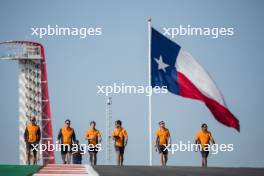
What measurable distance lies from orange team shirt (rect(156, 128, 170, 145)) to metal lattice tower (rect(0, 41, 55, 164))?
68121 mm

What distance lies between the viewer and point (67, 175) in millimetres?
23719

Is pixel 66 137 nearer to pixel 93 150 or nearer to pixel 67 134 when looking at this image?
pixel 67 134

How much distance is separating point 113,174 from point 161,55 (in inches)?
407

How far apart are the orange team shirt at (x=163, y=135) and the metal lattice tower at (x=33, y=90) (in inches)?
2682

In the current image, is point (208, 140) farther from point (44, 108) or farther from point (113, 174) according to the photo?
point (44, 108)

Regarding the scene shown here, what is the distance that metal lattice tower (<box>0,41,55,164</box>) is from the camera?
100 meters

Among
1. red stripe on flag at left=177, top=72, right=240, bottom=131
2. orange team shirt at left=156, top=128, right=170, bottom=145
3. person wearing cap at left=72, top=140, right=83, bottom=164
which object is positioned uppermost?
red stripe on flag at left=177, top=72, right=240, bottom=131

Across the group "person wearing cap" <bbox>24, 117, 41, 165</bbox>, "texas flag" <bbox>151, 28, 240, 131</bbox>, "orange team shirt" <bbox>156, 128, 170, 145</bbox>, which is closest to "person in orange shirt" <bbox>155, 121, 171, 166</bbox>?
"orange team shirt" <bbox>156, 128, 170, 145</bbox>

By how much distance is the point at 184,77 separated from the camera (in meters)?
32.8

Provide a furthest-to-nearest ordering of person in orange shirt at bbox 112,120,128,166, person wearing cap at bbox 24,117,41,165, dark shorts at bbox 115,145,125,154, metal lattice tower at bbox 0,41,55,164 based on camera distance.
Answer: metal lattice tower at bbox 0,41,55,164, person wearing cap at bbox 24,117,41,165, dark shorts at bbox 115,145,125,154, person in orange shirt at bbox 112,120,128,166

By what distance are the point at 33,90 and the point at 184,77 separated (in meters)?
71.5

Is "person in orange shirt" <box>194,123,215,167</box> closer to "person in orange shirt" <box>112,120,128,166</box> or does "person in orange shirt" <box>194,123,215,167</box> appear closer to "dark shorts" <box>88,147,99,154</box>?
"person in orange shirt" <box>112,120,128,166</box>

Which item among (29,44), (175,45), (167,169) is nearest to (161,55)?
(175,45)

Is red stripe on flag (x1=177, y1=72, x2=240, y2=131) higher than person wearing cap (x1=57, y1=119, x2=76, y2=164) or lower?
higher
